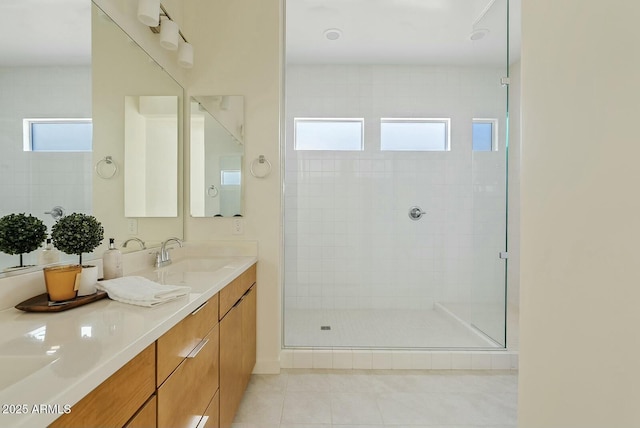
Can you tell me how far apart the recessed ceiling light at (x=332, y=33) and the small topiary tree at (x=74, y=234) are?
2399 mm

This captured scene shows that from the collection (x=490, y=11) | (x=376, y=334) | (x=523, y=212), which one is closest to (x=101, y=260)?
(x=523, y=212)

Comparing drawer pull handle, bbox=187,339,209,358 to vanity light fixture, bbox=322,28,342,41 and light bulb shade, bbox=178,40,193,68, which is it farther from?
vanity light fixture, bbox=322,28,342,41

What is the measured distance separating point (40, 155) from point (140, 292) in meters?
0.59

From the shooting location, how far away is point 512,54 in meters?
2.25

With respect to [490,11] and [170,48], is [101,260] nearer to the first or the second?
[170,48]

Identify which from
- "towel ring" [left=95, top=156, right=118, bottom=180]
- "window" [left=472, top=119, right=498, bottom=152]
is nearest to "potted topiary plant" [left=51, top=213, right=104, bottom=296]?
"towel ring" [left=95, top=156, right=118, bottom=180]

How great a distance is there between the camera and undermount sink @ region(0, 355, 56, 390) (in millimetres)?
569

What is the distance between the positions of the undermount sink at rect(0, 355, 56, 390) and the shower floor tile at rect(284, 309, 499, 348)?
1777 mm

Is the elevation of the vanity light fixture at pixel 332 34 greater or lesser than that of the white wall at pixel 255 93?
greater

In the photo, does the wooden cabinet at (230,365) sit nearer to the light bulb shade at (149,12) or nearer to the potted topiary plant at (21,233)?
the potted topiary plant at (21,233)

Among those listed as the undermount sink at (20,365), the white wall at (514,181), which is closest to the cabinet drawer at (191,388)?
the undermount sink at (20,365)

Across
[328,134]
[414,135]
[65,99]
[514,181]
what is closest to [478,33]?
[414,135]

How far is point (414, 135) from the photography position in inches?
123

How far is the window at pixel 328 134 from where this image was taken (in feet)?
9.84
